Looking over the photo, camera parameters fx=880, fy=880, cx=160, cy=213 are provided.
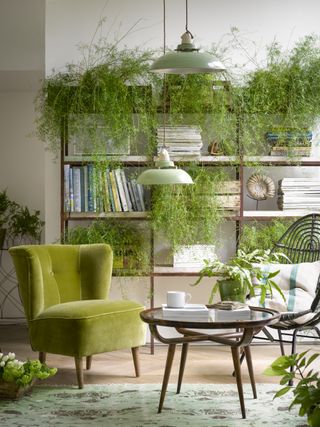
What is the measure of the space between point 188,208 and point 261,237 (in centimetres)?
59

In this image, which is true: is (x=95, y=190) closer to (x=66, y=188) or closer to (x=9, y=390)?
(x=66, y=188)

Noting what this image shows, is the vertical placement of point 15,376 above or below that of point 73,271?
below

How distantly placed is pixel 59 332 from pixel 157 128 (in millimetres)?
1947

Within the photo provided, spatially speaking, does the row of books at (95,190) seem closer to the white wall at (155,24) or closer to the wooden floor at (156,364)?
the white wall at (155,24)

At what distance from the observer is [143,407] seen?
15.3 feet

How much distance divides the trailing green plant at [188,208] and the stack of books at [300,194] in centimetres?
48

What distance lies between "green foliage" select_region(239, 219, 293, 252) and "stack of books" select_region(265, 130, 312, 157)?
20.5 inches

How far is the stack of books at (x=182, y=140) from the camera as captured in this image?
6445 mm

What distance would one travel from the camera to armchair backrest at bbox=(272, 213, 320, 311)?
250 inches

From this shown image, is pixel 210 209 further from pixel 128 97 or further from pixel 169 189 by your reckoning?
pixel 128 97

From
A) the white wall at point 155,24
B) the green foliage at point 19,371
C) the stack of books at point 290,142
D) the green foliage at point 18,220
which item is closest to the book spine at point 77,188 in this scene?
the white wall at point 155,24

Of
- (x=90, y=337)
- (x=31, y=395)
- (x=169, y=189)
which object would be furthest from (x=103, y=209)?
(x=31, y=395)

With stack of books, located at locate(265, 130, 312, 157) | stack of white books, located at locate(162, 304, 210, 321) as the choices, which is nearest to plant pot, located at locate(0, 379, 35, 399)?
stack of white books, located at locate(162, 304, 210, 321)

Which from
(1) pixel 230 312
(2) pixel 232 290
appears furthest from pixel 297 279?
(1) pixel 230 312
